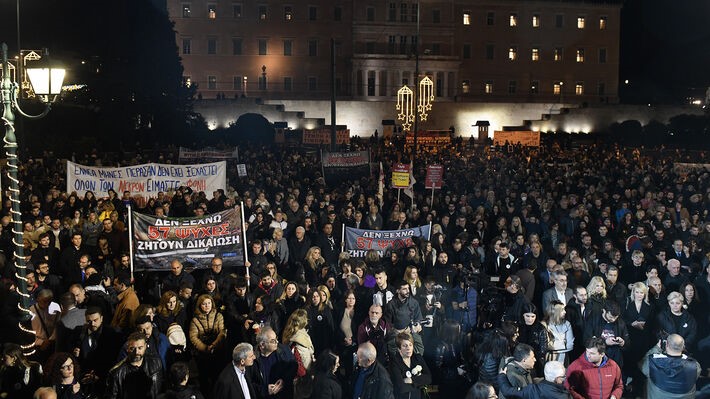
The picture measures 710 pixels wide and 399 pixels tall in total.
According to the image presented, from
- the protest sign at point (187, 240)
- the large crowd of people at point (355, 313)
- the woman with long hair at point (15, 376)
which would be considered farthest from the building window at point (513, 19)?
the woman with long hair at point (15, 376)

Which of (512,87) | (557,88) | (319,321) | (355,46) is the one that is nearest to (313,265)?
(319,321)

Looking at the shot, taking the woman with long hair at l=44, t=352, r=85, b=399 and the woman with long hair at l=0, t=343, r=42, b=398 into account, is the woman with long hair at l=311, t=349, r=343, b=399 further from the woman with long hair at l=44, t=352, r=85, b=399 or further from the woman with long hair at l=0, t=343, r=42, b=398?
the woman with long hair at l=0, t=343, r=42, b=398

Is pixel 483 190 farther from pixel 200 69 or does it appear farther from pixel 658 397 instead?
pixel 200 69

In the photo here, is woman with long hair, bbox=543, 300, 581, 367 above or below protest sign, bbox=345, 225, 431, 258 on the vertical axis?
below

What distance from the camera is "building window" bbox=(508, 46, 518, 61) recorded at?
6931 cm

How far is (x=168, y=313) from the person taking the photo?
26.6 feet

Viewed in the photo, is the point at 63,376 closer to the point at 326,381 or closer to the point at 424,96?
the point at 326,381

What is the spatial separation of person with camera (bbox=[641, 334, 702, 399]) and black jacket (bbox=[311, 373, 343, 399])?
269cm

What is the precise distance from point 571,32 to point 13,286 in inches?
2629

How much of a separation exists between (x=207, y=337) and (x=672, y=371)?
4222 mm

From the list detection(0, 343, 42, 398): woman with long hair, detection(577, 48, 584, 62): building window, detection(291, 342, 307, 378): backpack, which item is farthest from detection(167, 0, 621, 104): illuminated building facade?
detection(0, 343, 42, 398): woman with long hair

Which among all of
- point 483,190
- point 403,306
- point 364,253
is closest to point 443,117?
point 483,190

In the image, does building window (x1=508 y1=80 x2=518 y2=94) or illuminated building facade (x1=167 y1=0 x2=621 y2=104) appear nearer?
illuminated building facade (x1=167 y1=0 x2=621 y2=104)

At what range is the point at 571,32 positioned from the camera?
231 ft
